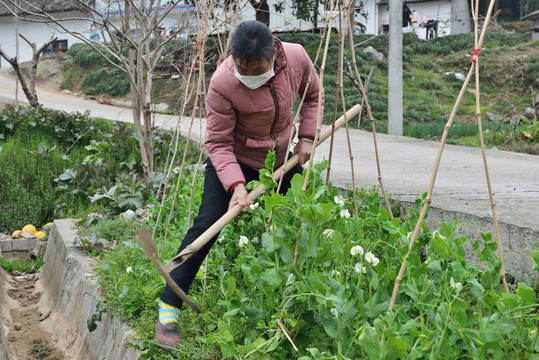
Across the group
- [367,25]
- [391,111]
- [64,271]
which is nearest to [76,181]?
[64,271]

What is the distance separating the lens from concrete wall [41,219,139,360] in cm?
303

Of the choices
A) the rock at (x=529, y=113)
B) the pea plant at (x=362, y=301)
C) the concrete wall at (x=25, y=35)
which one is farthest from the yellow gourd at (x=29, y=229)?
the concrete wall at (x=25, y=35)

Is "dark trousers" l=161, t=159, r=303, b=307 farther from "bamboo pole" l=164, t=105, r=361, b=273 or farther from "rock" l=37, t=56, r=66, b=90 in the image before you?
"rock" l=37, t=56, r=66, b=90

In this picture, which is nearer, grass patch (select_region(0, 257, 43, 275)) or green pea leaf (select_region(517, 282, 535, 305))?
green pea leaf (select_region(517, 282, 535, 305))

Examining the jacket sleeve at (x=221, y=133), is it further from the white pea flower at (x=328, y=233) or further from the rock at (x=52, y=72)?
the rock at (x=52, y=72)

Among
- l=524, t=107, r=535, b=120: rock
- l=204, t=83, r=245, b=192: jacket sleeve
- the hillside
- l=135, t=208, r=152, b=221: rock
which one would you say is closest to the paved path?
l=204, t=83, r=245, b=192: jacket sleeve

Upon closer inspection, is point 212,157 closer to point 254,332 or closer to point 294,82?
point 294,82

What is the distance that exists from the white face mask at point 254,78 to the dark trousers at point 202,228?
462 mm

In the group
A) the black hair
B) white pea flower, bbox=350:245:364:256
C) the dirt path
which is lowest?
the dirt path

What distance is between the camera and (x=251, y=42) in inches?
90.5

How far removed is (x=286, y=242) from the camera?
1.99 metres

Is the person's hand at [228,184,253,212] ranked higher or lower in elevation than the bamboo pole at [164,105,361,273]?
higher

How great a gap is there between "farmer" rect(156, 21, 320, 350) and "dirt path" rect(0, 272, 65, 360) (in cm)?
167

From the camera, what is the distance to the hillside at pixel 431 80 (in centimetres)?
1417
